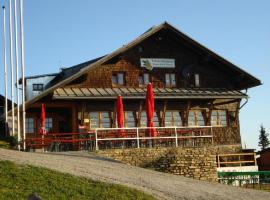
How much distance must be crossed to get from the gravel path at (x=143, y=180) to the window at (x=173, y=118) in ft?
38.4

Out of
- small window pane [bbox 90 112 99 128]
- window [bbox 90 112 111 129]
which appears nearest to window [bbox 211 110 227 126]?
window [bbox 90 112 111 129]

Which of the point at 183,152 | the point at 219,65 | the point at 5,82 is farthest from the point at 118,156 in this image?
the point at 219,65

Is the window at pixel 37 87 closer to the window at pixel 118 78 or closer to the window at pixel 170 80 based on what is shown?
the window at pixel 118 78

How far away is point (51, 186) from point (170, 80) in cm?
1910

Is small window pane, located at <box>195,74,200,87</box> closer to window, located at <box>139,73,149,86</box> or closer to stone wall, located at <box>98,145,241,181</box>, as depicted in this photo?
window, located at <box>139,73,149,86</box>

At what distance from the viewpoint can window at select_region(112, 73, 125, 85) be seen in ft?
98.1

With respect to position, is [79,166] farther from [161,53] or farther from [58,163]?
[161,53]

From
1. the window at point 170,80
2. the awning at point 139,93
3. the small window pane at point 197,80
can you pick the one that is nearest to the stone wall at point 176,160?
the awning at point 139,93

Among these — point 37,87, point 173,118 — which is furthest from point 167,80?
point 37,87

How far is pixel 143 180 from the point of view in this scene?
16.1m

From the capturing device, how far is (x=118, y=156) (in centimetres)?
2227

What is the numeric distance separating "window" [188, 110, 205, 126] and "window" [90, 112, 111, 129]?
Answer: 5.07m

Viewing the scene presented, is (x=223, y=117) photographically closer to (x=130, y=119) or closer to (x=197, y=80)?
(x=197, y=80)

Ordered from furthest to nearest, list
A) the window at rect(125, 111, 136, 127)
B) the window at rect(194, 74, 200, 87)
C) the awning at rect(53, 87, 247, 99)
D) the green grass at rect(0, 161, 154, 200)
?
the window at rect(194, 74, 200, 87) < the window at rect(125, 111, 136, 127) < the awning at rect(53, 87, 247, 99) < the green grass at rect(0, 161, 154, 200)
